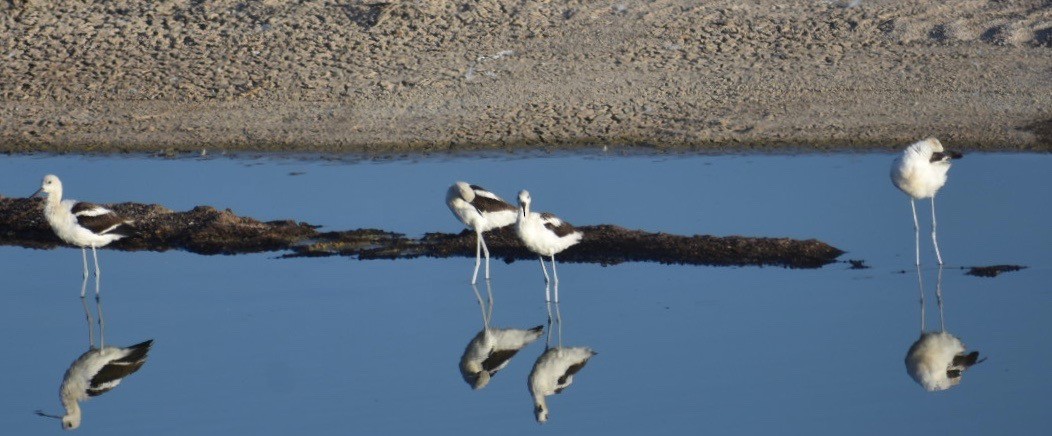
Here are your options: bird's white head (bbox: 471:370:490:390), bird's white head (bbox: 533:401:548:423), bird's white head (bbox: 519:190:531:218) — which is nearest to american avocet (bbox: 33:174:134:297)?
bird's white head (bbox: 519:190:531:218)

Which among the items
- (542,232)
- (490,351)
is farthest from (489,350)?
(542,232)

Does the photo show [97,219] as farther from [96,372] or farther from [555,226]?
A: [555,226]

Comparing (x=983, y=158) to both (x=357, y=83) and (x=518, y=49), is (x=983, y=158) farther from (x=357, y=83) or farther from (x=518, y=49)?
(x=357, y=83)

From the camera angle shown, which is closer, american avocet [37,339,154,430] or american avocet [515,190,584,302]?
american avocet [37,339,154,430]

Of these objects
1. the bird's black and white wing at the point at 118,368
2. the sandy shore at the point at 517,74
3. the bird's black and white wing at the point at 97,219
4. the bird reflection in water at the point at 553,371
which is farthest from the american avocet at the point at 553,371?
the sandy shore at the point at 517,74

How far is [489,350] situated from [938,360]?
3.99 m

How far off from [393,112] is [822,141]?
657cm

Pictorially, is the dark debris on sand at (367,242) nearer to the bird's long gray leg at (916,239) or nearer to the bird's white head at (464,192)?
the bird's long gray leg at (916,239)

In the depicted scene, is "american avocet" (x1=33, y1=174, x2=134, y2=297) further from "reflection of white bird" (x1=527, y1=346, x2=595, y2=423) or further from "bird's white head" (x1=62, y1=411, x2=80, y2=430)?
"reflection of white bird" (x1=527, y1=346, x2=595, y2=423)

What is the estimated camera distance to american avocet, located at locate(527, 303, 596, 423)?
1343cm

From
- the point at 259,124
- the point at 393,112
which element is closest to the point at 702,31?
the point at 393,112

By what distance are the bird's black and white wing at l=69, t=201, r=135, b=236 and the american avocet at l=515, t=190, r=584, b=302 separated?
4412mm

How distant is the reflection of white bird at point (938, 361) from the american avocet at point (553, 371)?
9.20ft

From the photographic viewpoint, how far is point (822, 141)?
2345cm
